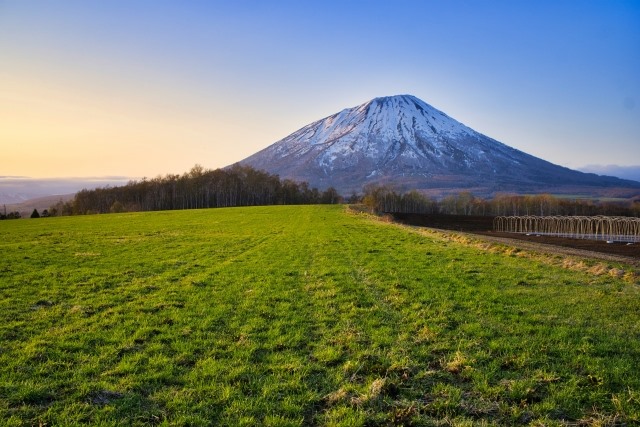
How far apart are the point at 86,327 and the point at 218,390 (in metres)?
4.98

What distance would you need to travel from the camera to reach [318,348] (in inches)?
329

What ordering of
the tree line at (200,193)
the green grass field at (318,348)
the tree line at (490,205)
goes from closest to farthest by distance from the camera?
the green grass field at (318,348)
the tree line at (490,205)
the tree line at (200,193)

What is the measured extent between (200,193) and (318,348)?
11907 cm

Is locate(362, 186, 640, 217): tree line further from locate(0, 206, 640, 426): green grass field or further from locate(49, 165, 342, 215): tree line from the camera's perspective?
locate(0, 206, 640, 426): green grass field

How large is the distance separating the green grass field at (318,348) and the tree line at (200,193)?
106946 millimetres

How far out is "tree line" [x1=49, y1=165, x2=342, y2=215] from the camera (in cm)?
11981

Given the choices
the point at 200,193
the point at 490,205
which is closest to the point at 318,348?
the point at 200,193

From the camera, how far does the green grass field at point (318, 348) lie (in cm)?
594

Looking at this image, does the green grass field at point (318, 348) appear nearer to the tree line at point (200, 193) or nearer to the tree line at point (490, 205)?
the tree line at point (490, 205)

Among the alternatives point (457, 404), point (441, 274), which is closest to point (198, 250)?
point (441, 274)

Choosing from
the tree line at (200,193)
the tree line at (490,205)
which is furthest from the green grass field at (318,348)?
the tree line at (200,193)

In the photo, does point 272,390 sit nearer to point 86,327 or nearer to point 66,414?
point 66,414

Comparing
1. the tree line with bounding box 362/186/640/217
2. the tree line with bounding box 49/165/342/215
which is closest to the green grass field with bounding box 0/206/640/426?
the tree line with bounding box 362/186/640/217

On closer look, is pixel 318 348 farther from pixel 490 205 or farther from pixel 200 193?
pixel 490 205
